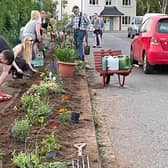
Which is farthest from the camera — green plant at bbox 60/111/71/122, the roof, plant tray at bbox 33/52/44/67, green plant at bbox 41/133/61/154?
the roof

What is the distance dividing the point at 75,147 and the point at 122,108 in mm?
3889

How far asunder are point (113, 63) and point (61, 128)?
5.66 metres

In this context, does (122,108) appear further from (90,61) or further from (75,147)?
(90,61)

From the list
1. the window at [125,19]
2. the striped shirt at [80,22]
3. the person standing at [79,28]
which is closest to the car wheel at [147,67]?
the person standing at [79,28]

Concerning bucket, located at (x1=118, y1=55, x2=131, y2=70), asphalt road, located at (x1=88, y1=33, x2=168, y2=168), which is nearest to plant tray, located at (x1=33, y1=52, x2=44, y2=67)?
asphalt road, located at (x1=88, y1=33, x2=168, y2=168)

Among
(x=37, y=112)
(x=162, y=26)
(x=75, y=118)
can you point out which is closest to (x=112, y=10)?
(x=162, y=26)

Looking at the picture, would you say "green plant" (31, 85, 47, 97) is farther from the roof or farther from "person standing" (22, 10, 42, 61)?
the roof

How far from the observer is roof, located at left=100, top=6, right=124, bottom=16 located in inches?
3779

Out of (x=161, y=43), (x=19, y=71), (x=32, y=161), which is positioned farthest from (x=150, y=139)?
(x=161, y=43)

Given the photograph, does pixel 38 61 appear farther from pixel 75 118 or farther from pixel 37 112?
pixel 37 112

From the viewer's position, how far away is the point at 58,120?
8.22 metres

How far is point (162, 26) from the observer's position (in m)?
16.6

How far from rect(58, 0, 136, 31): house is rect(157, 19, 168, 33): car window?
7769 cm

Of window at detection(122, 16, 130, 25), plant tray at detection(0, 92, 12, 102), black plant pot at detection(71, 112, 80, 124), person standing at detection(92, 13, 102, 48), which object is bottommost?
window at detection(122, 16, 130, 25)
